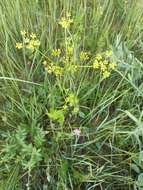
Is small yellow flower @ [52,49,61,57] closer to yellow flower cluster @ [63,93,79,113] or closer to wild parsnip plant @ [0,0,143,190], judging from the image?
wild parsnip plant @ [0,0,143,190]

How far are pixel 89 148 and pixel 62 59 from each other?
0.35m

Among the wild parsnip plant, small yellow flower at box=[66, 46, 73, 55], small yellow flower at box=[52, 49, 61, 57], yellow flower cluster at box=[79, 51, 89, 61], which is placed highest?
small yellow flower at box=[66, 46, 73, 55]

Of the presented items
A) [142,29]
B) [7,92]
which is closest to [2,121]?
[7,92]

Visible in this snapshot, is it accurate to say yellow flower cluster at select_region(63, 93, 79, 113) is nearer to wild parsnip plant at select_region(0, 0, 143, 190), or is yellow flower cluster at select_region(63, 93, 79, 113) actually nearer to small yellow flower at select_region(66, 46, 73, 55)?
wild parsnip plant at select_region(0, 0, 143, 190)

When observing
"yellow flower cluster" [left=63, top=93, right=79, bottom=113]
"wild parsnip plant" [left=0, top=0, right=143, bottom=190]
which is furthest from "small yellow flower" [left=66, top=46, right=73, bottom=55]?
"yellow flower cluster" [left=63, top=93, right=79, bottom=113]

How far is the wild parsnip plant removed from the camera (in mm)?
1405

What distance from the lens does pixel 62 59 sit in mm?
1487

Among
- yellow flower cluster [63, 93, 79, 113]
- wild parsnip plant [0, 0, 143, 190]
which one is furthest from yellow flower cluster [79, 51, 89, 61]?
yellow flower cluster [63, 93, 79, 113]

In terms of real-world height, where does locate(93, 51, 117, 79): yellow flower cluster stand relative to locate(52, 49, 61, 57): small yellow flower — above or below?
below

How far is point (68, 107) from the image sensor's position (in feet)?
4.79

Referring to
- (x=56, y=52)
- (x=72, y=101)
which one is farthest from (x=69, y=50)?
(x=72, y=101)

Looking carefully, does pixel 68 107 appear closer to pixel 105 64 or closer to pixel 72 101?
pixel 72 101

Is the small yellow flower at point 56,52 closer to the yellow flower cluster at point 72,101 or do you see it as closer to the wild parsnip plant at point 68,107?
A: the wild parsnip plant at point 68,107

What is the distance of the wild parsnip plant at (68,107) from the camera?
1405mm
